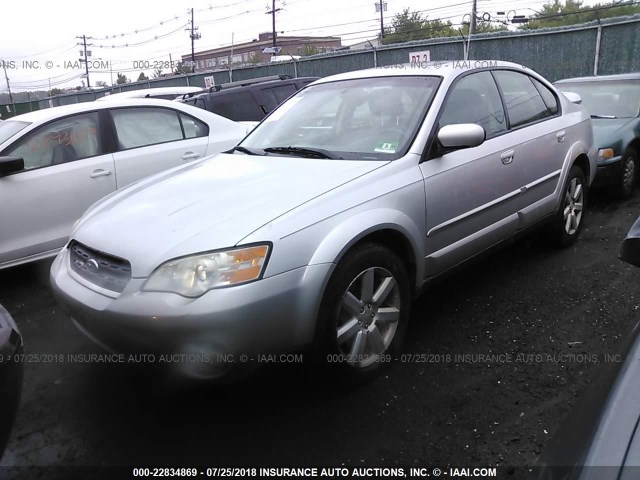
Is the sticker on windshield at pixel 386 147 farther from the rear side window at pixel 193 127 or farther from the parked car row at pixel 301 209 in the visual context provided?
the rear side window at pixel 193 127

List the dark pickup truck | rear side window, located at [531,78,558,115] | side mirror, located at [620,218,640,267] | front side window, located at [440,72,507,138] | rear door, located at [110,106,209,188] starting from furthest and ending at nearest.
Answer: the dark pickup truck → rear door, located at [110,106,209,188] → rear side window, located at [531,78,558,115] → front side window, located at [440,72,507,138] → side mirror, located at [620,218,640,267]

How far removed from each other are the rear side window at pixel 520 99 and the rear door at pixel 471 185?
5.2 inches

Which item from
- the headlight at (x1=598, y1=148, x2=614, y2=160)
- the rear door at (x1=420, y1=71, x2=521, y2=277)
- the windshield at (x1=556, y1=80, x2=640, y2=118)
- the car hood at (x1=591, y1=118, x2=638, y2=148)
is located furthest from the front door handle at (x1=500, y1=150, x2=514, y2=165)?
the windshield at (x1=556, y1=80, x2=640, y2=118)

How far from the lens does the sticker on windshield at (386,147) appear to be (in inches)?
125

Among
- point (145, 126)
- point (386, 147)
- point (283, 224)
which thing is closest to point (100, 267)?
point (283, 224)

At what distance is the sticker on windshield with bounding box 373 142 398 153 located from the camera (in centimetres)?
317

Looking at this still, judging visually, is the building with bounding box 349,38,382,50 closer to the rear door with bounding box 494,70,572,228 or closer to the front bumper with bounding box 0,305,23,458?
the rear door with bounding box 494,70,572,228

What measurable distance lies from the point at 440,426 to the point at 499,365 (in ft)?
2.32

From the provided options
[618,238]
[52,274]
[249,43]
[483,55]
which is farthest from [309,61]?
[249,43]

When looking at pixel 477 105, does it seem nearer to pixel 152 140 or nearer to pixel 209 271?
pixel 209 271

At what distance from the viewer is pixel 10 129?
480 centimetres

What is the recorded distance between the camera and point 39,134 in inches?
186

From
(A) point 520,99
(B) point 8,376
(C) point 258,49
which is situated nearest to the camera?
(B) point 8,376

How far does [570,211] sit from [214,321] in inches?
146
